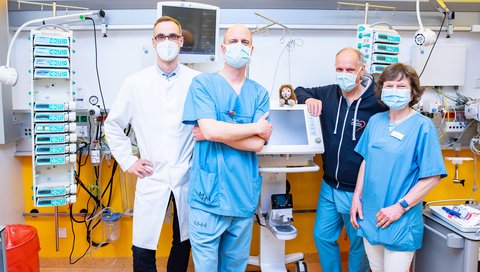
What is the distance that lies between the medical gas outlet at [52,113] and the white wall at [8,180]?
0.38 meters

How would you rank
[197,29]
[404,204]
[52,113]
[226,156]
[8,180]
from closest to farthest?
1. [404,204]
2. [226,156]
3. [52,113]
4. [197,29]
5. [8,180]

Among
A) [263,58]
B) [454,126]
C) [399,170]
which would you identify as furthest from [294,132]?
[454,126]

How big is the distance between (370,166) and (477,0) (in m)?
1.84

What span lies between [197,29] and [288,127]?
89 cm

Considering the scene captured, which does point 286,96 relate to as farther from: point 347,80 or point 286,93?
point 347,80

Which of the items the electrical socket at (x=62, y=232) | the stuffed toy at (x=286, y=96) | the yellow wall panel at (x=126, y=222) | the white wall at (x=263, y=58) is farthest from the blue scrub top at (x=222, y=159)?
the electrical socket at (x=62, y=232)

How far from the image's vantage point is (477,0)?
262 centimetres

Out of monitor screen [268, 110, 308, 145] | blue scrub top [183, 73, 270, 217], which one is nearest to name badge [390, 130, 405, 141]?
monitor screen [268, 110, 308, 145]

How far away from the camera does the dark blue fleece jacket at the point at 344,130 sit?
192cm

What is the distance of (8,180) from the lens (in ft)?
8.21

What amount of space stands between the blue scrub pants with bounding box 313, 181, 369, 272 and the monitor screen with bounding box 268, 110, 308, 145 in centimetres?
33

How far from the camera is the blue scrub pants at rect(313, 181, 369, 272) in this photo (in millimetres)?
1976

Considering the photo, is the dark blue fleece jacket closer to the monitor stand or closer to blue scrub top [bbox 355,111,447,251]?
the monitor stand

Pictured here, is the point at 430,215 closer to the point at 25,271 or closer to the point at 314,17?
the point at 314,17
